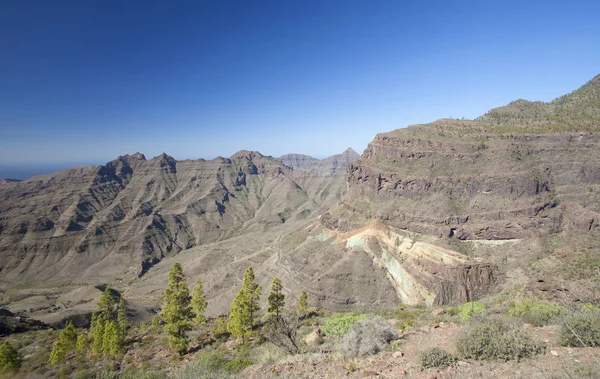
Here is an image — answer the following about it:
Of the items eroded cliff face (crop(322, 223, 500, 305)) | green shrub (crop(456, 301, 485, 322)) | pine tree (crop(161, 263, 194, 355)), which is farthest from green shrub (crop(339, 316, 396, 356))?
eroded cliff face (crop(322, 223, 500, 305))

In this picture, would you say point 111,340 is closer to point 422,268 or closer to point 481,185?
point 422,268

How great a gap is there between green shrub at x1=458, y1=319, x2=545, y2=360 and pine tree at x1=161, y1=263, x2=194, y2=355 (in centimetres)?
3286

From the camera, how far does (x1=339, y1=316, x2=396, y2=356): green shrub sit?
58.0 feet

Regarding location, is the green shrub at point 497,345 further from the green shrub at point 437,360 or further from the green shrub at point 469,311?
the green shrub at point 469,311

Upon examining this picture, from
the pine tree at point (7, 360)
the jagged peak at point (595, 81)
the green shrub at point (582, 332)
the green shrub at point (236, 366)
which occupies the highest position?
the jagged peak at point (595, 81)

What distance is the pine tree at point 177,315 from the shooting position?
36406 mm

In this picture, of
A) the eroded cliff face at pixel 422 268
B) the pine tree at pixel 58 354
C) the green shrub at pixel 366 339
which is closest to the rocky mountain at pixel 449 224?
the eroded cliff face at pixel 422 268

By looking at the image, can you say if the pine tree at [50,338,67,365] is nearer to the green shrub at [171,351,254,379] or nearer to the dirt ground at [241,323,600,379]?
the green shrub at [171,351,254,379]

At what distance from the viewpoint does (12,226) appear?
583ft

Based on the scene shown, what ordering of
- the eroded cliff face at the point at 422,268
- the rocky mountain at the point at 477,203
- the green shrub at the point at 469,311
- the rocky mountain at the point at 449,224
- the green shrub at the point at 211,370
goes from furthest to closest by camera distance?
the rocky mountain at the point at 477,203 < the rocky mountain at the point at 449,224 < the eroded cliff face at the point at 422,268 < the green shrub at the point at 469,311 < the green shrub at the point at 211,370

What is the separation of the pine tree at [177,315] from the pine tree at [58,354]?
50.4 feet

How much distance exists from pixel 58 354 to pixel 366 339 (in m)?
44.5

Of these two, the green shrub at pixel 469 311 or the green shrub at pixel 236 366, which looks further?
the green shrub at pixel 469 311

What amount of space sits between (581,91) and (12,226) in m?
300
